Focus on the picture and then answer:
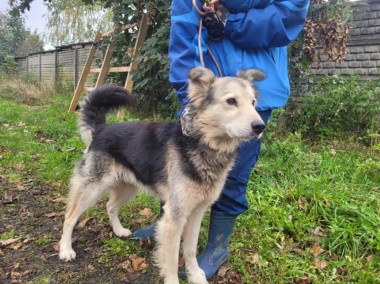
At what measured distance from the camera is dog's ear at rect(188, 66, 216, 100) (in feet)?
7.43

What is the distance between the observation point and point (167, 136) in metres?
2.70

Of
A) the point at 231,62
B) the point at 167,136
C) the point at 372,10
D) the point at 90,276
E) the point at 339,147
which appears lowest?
the point at 90,276

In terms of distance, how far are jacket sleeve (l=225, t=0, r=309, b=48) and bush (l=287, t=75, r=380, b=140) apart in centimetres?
344

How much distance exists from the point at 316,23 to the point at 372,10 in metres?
2.74

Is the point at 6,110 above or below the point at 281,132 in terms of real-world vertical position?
below

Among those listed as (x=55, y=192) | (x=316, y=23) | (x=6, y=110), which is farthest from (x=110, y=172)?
(x=6, y=110)

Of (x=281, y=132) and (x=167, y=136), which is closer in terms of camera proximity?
(x=167, y=136)

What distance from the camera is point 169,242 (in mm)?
2432

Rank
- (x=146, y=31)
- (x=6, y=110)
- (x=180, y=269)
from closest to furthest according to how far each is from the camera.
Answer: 1. (x=180, y=269)
2. (x=146, y=31)
3. (x=6, y=110)

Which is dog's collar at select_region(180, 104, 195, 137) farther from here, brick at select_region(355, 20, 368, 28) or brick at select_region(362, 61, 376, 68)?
brick at select_region(355, 20, 368, 28)

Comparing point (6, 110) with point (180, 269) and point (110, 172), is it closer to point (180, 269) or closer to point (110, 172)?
point (110, 172)

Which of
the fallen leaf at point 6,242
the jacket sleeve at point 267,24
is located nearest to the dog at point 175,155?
the jacket sleeve at point 267,24

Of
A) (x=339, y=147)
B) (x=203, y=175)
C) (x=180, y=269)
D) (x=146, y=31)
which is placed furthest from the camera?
(x=146, y=31)

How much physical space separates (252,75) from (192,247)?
1380mm
